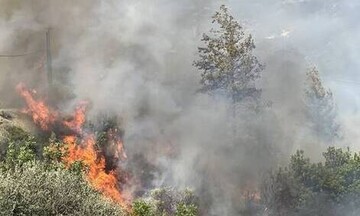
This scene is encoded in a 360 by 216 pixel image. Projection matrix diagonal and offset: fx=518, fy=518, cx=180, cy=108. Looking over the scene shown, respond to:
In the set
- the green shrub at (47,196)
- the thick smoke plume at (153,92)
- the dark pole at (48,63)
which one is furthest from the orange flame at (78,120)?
the green shrub at (47,196)

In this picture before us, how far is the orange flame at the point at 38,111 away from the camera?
3334cm

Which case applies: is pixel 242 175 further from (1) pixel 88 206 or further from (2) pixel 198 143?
(1) pixel 88 206

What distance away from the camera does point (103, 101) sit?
3453cm

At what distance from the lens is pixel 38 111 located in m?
34.2

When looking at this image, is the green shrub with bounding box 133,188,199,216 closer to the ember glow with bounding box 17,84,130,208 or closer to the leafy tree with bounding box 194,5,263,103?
the ember glow with bounding box 17,84,130,208

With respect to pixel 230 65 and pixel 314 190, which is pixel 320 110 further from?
pixel 314 190

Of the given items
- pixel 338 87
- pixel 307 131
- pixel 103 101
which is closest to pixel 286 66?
pixel 338 87

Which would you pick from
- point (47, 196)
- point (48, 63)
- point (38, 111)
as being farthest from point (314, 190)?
point (48, 63)

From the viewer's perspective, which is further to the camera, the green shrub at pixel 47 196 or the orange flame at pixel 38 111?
the orange flame at pixel 38 111

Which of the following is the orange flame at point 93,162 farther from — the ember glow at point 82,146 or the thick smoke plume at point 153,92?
the thick smoke plume at point 153,92

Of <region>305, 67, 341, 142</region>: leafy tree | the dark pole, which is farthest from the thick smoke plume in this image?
<region>305, 67, 341, 142</region>: leafy tree

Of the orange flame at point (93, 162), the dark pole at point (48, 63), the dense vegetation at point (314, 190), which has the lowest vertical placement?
the dense vegetation at point (314, 190)

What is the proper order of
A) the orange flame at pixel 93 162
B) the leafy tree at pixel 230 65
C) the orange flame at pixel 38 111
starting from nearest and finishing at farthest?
the orange flame at pixel 93 162 → the orange flame at pixel 38 111 → the leafy tree at pixel 230 65

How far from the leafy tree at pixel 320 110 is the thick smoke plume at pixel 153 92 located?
3.90 feet
